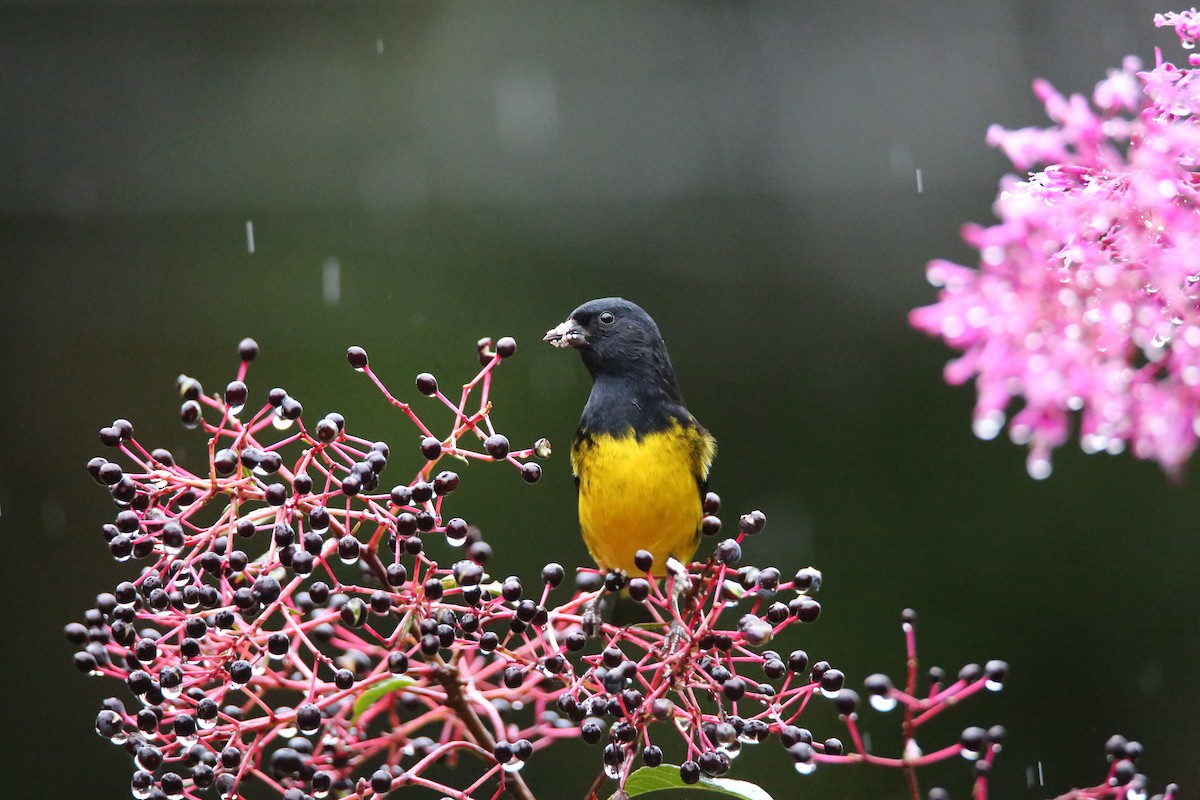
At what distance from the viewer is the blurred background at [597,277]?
3.13 m

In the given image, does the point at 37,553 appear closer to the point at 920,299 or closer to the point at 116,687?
the point at 116,687

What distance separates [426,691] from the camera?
946 mm

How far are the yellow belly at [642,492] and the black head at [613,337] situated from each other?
9 cm

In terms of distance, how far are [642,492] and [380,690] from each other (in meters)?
0.70

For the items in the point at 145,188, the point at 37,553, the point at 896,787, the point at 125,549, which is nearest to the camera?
the point at 125,549

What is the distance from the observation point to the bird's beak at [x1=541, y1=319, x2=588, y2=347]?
1543 mm

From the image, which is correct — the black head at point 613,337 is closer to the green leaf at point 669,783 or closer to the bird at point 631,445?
the bird at point 631,445

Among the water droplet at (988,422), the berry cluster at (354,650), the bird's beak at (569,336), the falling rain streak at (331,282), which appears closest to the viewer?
Answer: the water droplet at (988,422)

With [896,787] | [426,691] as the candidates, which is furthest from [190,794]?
[896,787]

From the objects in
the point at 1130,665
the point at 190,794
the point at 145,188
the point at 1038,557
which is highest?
the point at 145,188

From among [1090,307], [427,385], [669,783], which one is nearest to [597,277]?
[427,385]

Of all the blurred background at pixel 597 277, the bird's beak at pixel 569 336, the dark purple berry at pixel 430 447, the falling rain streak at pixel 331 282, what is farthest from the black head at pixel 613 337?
the falling rain streak at pixel 331 282

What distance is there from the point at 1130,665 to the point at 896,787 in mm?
676

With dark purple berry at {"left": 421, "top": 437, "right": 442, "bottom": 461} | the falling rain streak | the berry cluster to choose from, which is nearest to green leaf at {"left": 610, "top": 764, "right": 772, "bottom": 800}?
the berry cluster
